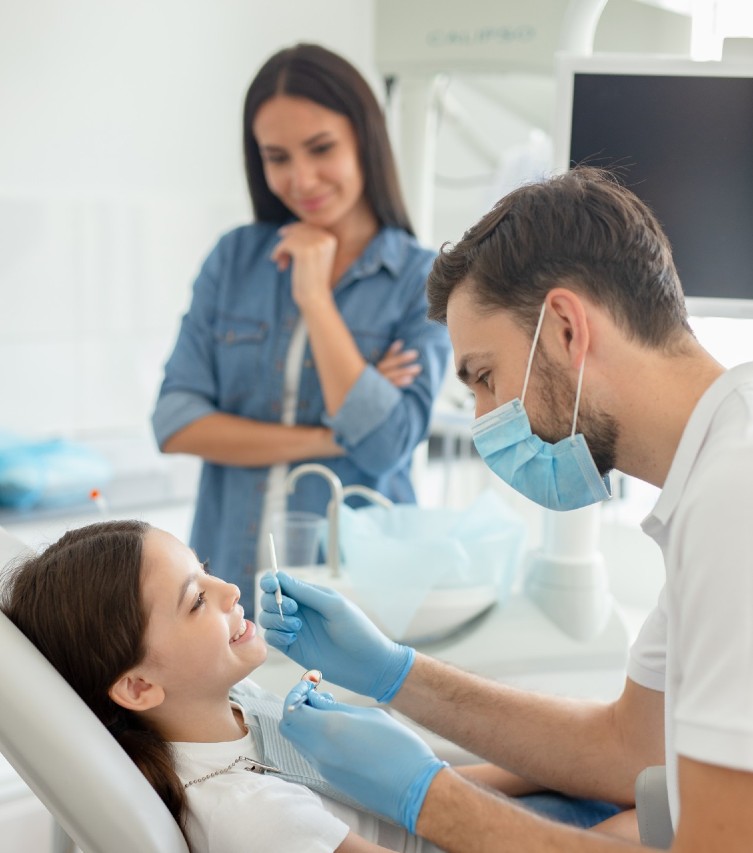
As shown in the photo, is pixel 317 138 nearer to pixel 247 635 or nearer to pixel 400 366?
pixel 400 366

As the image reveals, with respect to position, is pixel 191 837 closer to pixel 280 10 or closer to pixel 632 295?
pixel 632 295

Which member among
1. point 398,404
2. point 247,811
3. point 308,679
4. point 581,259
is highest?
point 581,259

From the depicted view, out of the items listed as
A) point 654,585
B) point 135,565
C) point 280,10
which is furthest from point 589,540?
point 280,10

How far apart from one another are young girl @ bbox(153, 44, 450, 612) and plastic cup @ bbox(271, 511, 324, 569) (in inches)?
4.9

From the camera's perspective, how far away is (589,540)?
1974mm

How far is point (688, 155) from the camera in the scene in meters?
1.62

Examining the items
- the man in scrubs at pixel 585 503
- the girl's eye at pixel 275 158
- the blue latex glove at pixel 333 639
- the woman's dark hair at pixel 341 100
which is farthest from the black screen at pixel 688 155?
the blue latex glove at pixel 333 639

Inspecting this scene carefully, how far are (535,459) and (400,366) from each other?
83cm

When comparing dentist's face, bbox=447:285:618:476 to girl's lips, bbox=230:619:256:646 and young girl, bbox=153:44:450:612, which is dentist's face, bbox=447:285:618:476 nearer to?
girl's lips, bbox=230:619:256:646

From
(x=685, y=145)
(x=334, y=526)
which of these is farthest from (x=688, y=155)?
(x=334, y=526)

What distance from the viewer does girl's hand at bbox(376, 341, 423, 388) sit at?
203cm

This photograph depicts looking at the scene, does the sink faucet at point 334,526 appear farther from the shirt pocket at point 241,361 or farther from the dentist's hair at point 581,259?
the dentist's hair at point 581,259

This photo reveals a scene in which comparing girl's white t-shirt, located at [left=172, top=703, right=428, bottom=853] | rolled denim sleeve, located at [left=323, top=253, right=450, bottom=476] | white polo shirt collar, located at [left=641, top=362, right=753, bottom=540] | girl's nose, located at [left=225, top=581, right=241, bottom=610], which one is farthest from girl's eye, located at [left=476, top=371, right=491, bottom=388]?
rolled denim sleeve, located at [left=323, top=253, right=450, bottom=476]

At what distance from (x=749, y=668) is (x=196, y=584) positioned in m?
0.68
